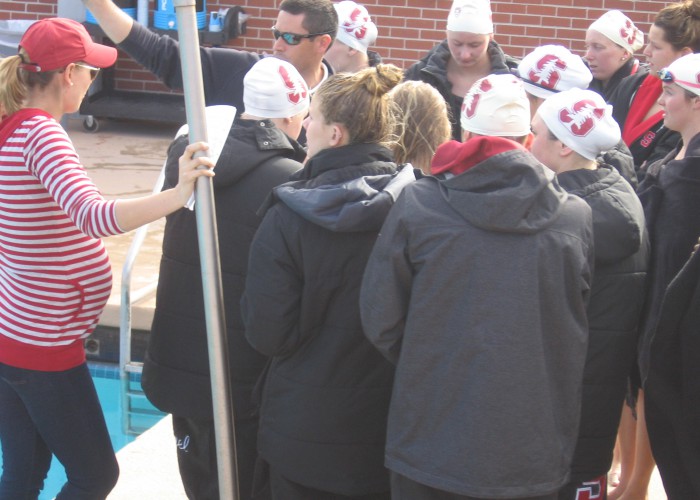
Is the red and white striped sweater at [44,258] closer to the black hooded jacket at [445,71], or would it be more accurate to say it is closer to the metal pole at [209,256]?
the metal pole at [209,256]

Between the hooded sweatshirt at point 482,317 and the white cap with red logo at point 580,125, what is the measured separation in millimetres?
544

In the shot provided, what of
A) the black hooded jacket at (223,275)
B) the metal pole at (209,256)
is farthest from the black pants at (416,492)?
the black hooded jacket at (223,275)

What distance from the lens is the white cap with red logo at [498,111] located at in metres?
2.65

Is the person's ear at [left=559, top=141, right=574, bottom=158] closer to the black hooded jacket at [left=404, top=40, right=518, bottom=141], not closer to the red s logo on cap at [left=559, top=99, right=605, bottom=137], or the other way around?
the red s logo on cap at [left=559, top=99, right=605, bottom=137]

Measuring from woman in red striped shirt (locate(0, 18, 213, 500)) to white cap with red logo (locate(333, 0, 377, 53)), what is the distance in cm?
204

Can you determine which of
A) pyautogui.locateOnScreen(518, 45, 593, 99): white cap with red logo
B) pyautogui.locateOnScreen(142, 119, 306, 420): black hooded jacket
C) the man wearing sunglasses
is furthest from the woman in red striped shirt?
pyautogui.locateOnScreen(518, 45, 593, 99): white cap with red logo

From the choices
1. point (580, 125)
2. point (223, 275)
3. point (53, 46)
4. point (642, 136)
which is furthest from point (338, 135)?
point (642, 136)

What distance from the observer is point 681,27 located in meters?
4.09

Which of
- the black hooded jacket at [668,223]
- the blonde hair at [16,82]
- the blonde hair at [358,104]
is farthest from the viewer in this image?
the black hooded jacket at [668,223]

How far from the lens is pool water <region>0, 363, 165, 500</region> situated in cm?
538

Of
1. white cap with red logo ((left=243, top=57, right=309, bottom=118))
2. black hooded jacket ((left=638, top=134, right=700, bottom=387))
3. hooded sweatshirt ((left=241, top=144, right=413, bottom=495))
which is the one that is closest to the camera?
hooded sweatshirt ((left=241, top=144, right=413, bottom=495))

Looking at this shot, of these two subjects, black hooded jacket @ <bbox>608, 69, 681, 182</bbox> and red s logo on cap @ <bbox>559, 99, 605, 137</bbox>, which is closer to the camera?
red s logo on cap @ <bbox>559, 99, 605, 137</bbox>

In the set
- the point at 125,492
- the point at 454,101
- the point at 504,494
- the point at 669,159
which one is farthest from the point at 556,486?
the point at 454,101

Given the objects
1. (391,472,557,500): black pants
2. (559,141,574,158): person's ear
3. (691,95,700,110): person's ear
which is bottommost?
(391,472,557,500): black pants
